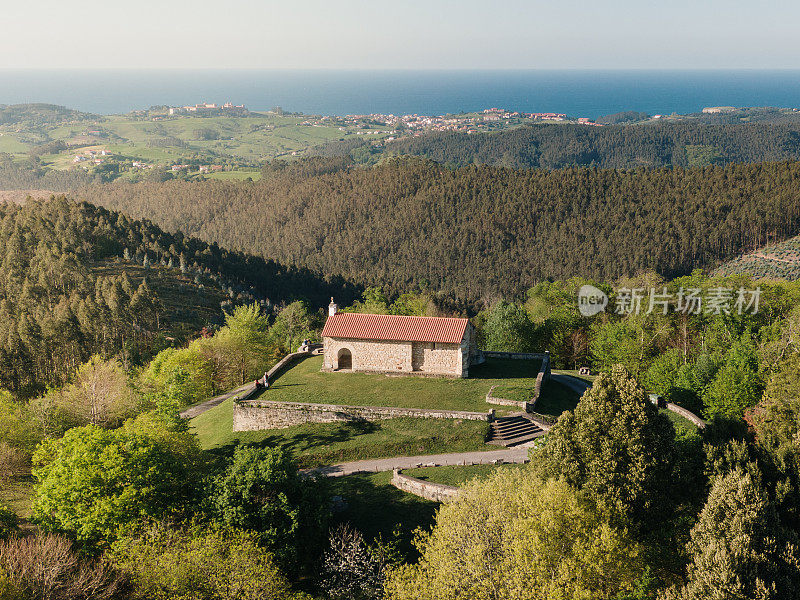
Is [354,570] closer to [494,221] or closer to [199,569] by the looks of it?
[199,569]

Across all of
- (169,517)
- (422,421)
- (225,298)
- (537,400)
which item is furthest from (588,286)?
(225,298)

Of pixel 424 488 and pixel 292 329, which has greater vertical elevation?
pixel 424 488

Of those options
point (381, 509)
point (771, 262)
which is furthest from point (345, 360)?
point (771, 262)

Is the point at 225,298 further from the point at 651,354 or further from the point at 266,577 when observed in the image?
the point at 266,577

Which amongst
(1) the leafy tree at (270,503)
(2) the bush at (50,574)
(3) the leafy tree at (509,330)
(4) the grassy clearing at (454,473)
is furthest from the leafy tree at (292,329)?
(2) the bush at (50,574)

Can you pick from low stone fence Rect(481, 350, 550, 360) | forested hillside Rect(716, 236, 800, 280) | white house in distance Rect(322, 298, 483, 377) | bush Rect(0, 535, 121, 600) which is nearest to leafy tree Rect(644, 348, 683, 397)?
low stone fence Rect(481, 350, 550, 360)

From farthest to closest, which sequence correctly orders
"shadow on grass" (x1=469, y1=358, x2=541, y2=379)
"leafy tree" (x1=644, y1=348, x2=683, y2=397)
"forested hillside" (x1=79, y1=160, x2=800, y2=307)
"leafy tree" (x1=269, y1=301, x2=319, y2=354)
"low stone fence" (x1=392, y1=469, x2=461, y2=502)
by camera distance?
"forested hillside" (x1=79, y1=160, x2=800, y2=307) < "leafy tree" (x1=269, y1=301, x2=319, y2=354) < "leafy tree" (x1=644, y1=348, x2=683, y2=397) < "shadow on grass" (x1=469, y1=358, x2=541, y2=379) < "low stone fence" (x1=392, y1=469, x2=461, y2=502)

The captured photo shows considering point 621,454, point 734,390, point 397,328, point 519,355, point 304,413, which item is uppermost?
Answer: point 397,328

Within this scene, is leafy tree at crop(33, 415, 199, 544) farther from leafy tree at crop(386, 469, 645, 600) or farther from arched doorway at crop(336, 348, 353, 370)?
arched doorway at crop(336, 348, 353, 370)
